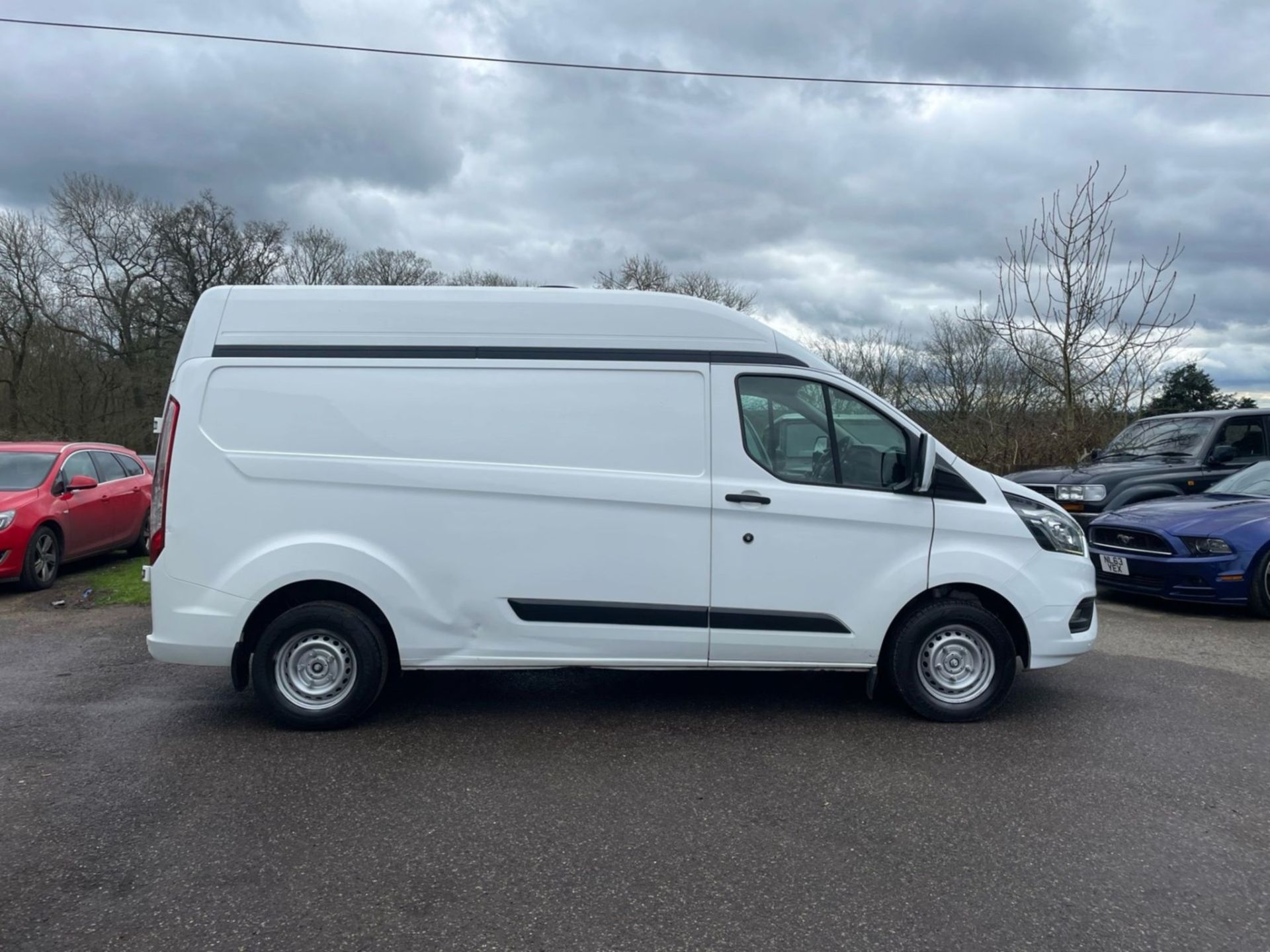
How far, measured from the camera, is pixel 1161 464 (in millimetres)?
10750

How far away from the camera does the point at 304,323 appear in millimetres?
5051

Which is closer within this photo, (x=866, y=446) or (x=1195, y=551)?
(x=866, y=446)

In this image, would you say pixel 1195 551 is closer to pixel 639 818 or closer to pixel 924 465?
pixel 924 465

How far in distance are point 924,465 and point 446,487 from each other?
8.46 ft

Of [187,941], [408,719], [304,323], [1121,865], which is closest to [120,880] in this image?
[187,941]

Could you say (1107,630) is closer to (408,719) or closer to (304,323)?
(408,719)

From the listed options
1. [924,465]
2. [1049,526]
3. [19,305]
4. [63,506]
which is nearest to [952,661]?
[1049,526]

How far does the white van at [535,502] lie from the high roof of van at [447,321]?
1 cm

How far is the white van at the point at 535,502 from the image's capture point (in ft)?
16.3

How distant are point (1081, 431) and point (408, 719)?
51.7 feet

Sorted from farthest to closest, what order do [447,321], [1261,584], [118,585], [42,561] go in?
[118,585], [42,561], [1261,584], [447,321]

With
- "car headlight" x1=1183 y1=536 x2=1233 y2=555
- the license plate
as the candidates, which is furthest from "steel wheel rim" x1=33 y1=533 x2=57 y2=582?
"car headlight" x1=1183 y1=536 x2=1233 y2=555

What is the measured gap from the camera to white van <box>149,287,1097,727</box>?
4.97 metres

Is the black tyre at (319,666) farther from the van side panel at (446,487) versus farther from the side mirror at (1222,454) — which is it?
the side mirror at (1222,454)
